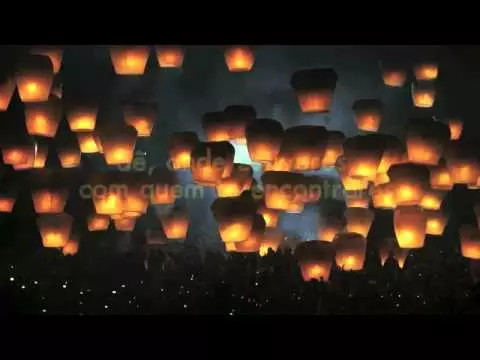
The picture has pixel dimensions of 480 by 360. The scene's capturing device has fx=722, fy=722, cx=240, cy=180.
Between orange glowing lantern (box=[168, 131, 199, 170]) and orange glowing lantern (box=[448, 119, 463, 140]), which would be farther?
orange glowing lantern (box=[448, 119, 463, 140])

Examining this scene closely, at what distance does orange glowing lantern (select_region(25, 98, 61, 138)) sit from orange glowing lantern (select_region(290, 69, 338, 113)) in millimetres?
1054

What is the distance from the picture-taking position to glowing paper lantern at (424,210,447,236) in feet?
11.9

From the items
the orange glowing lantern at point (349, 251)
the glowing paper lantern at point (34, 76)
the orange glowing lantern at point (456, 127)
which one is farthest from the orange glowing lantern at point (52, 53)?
the orange glowing lantern at point (456, 127)

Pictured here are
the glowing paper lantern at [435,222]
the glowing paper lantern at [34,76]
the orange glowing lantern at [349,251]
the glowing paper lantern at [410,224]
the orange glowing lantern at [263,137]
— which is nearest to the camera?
the glowing paper lantern at [34,76]

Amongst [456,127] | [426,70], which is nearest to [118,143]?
[426,70]

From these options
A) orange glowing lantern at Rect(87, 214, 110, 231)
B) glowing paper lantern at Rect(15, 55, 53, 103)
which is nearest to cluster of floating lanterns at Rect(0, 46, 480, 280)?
glowing paper lantern at Rect(15, 55, 53, 103)

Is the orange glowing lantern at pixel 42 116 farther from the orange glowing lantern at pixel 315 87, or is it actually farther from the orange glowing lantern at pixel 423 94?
the orange glowing lantern at pixel 423 94

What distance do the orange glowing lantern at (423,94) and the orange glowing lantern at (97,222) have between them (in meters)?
1.69

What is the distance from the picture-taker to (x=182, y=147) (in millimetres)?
3330

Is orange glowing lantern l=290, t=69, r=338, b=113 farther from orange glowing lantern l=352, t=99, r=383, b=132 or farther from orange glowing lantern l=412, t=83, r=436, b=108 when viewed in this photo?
orange glowing lantern l=412, t=83, r=436, b=108

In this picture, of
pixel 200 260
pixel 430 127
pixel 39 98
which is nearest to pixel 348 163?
pixel 430 127

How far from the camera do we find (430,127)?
3.13 meters

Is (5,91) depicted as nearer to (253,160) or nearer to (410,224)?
(253,160)

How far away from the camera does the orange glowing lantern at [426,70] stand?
3.51 meters
